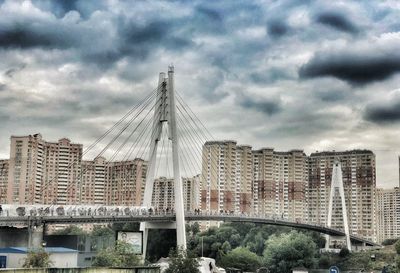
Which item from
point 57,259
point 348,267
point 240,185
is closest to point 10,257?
point 57,259

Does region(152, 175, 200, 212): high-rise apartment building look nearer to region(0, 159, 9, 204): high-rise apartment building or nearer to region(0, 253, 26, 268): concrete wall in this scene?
region(0, 159, 9, 204): high-rise apartment building

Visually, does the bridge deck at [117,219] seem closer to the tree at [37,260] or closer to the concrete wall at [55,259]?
the concrete wall at [55,259]

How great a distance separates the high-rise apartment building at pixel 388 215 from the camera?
113000 millimetres

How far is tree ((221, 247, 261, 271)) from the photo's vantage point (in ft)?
222

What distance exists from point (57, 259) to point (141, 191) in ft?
198

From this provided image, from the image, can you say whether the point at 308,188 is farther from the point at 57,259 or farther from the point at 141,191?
the point at 57,259

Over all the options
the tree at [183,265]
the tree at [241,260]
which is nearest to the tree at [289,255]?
the tree at [241,260]

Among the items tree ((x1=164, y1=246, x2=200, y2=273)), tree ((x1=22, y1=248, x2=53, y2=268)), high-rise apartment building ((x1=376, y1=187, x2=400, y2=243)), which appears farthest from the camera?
high-rise apartment building ((x1=376, y1=187, x2=400, y2=243))

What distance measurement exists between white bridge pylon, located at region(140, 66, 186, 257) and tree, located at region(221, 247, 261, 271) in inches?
559

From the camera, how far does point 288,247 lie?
225 ft

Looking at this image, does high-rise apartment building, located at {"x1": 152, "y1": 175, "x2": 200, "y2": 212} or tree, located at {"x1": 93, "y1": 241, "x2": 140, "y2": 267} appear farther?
high-rise apartment building, located at {"x1": 152, "y1": 175, "x2": 200, "y2": 212}

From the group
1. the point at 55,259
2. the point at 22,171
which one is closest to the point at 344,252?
the point at 22,171

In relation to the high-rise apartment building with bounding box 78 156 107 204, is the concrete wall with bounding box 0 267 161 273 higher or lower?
lower

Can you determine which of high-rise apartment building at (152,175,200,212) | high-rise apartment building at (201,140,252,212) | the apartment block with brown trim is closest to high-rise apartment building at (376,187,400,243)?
high-rise apartment building at (201,140,252,212)
